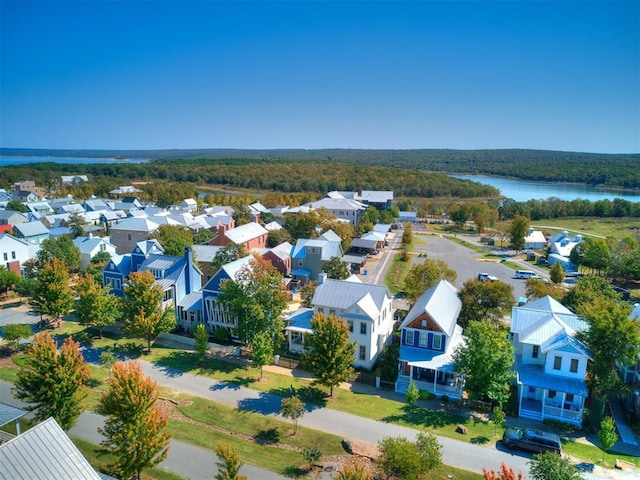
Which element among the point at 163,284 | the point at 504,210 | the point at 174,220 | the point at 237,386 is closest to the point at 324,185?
the point at 504,210

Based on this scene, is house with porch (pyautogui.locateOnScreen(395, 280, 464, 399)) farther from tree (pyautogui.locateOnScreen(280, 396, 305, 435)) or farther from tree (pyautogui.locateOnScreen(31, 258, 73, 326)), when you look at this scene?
tree (pyautogui.locateOnScreen(31, 258, 73, 326))

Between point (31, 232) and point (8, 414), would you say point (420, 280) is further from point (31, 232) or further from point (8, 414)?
point (31, 232)

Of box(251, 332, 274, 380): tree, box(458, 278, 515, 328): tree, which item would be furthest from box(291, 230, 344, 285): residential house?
box(251, 332, 274, 380): tree

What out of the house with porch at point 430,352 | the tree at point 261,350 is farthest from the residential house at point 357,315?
the tree at point 261,350

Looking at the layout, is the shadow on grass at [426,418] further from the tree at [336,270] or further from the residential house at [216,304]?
the tree at [336,270]

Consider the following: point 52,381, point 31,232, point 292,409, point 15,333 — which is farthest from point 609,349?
point 31,232

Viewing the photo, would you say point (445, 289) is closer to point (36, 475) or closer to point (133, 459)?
point (133, 459)
